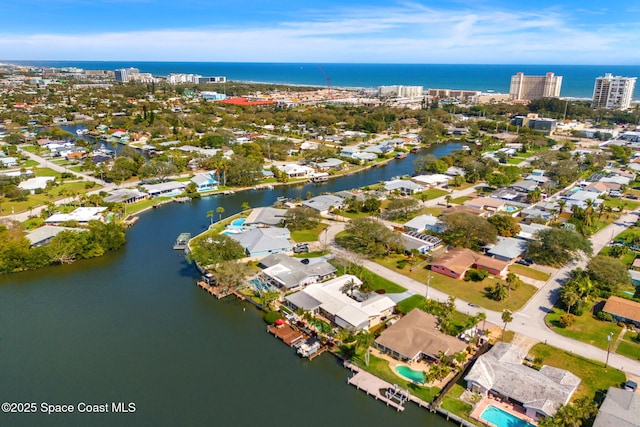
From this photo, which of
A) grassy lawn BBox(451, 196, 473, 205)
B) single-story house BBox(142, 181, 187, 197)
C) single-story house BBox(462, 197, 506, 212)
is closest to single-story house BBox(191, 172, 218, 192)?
single-story house BBox(142, 181, 187, 197)

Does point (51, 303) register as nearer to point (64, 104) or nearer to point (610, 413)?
point (610, 413)

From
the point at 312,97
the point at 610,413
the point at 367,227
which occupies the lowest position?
the point at 610,413

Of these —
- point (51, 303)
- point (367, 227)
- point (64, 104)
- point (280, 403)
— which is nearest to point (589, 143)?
point (367, 227)

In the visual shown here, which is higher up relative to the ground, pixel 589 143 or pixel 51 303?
pixel 589 143

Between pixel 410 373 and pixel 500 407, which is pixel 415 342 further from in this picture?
pixel 500 407

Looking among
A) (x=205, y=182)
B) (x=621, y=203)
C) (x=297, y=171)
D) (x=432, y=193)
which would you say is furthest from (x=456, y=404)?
(x=297, y=171)

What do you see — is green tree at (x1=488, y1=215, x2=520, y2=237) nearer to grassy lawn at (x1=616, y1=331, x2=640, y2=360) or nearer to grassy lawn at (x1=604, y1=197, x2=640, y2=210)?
grassy lawn at (x1=616, y1=331, x2=640, y2=360)
